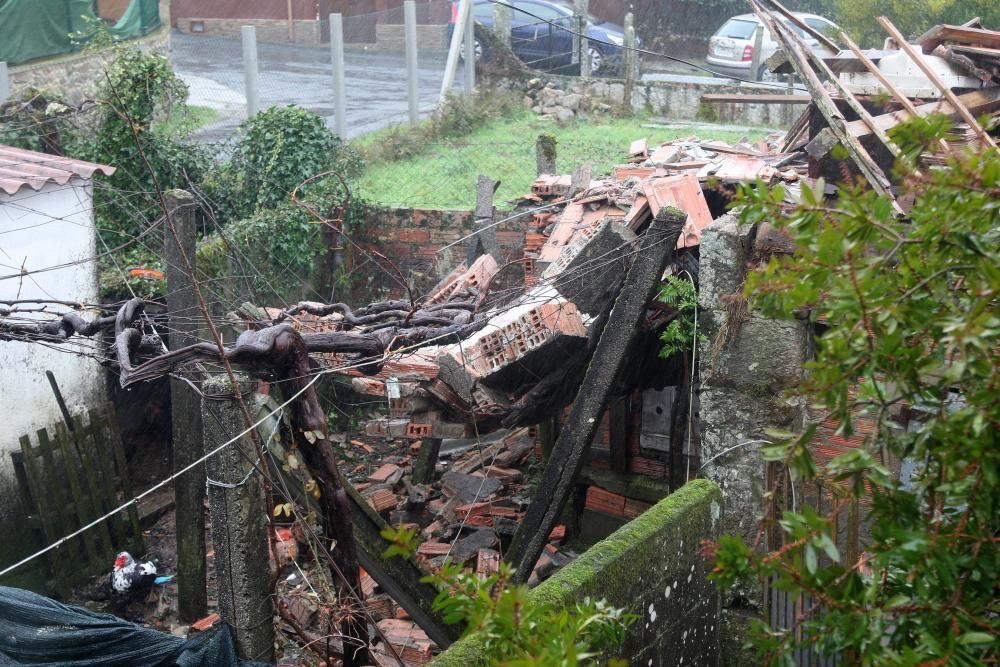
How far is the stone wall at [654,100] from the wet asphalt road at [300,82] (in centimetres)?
181

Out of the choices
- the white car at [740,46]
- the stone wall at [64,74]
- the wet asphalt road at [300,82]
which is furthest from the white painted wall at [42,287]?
the white car at [740,46]

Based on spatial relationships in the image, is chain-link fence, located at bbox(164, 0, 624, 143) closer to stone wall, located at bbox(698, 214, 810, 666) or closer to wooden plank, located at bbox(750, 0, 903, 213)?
wooden plank, located at bbox(750, 0, 903, 213)

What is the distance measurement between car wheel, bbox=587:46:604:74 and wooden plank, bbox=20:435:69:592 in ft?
48.8

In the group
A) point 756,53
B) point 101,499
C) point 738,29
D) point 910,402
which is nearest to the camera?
point 910,402

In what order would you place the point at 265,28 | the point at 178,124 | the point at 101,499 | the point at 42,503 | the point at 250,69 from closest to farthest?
the point at 42,503
the point at 101,499
the point at 178,124
the point at 250,69
the point at 265,28

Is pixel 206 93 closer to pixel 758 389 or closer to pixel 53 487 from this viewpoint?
pixel 53 487

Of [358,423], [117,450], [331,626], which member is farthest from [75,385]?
[331,626]

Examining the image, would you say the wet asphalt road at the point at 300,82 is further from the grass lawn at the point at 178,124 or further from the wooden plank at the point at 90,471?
the wooden plank at the point at 90,471

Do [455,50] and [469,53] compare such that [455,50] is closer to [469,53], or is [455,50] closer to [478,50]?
[469,53]

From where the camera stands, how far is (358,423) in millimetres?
11703

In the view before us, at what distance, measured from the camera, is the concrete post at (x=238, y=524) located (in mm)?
4391

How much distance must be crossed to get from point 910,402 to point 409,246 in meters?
10.9

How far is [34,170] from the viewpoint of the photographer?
8.90 meters

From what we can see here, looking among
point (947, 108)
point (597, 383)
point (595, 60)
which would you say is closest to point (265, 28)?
point (595, 60)
